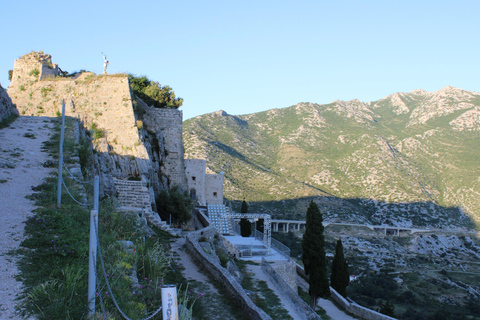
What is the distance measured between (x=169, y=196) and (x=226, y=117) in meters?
72.9

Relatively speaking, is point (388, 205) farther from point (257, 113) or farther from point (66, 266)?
point (66, 266)

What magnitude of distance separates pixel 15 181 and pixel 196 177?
1009 inches

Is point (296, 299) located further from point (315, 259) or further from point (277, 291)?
point (315, 259)

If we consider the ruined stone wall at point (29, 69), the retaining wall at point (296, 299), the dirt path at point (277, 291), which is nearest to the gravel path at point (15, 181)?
the ruined stone wall at point (29, 69)

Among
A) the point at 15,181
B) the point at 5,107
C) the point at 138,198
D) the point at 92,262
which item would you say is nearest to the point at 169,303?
the point at 92,262

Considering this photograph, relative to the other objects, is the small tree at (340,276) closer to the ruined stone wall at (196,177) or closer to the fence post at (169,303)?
the ruined stone wall at (196,177)

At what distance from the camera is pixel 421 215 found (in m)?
66.4

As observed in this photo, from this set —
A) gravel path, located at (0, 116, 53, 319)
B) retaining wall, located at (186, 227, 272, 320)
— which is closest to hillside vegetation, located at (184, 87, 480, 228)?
gravel path, located at (0, 116, 53, 319)

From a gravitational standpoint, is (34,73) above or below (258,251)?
above

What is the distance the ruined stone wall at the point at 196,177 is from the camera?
3647cm

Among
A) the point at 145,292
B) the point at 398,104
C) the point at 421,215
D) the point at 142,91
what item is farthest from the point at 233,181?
the point at 398,104

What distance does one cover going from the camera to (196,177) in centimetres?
3662

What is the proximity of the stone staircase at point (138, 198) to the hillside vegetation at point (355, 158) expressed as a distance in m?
42.2

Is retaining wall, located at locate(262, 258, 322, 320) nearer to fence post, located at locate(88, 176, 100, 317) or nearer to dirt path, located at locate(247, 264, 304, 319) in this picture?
dirt path, located at locate(247, 264, 304, 319)
